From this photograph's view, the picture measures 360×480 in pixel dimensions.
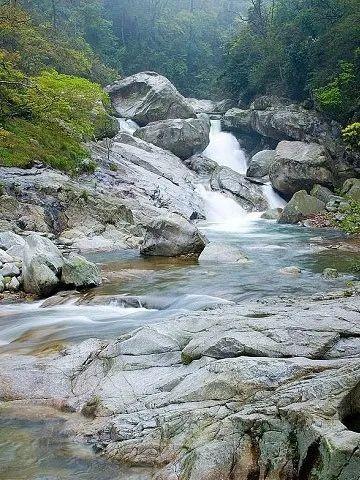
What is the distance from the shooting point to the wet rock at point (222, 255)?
47.2 ft

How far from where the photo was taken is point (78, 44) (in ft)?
132

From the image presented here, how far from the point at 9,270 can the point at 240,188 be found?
19.4 m

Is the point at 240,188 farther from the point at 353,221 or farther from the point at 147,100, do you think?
the point at 353,221

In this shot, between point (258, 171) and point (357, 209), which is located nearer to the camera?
point (357, 209)

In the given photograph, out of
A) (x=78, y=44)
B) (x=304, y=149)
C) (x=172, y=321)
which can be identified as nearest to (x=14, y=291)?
(x=172, y=321)

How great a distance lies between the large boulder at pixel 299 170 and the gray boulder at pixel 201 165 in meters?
4.54

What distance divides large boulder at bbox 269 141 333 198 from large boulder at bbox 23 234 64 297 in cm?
1967

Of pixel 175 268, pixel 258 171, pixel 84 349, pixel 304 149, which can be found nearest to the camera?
pixel 84 349

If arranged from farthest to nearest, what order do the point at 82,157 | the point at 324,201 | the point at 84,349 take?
1. the point at 324,201
2. the point at 82,157
3. the point at 84,349

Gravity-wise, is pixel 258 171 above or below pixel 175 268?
above

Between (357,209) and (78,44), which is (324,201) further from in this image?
(78,44)

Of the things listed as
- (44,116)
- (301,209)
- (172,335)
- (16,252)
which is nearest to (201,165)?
(301,209)

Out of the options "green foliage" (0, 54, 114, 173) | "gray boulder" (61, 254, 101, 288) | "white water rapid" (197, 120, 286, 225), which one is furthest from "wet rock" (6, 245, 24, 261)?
"white water rapid" (197, 120, 286, 225)

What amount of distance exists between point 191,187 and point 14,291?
60.6 feet
